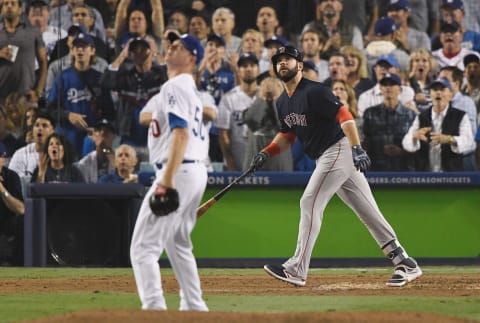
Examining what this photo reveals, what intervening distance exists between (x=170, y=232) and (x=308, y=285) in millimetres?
3439

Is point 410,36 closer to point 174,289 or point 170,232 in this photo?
point 174,289

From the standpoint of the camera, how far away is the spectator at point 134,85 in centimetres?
1176

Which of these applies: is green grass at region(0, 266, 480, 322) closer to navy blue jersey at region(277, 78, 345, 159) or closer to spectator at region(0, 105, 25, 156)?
navy blue jersey at region(277, 78, 345, 159)

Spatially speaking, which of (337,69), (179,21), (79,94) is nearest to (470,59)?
(337,69)

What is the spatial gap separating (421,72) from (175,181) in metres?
7.68

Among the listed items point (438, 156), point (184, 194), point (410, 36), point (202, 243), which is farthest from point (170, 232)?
point (410, 36)

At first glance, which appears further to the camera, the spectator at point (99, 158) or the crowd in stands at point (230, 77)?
the crowd in stands at point (230, 77)

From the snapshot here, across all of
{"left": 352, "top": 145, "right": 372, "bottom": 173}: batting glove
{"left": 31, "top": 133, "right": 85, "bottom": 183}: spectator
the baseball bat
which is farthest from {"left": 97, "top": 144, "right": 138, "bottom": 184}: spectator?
{"left": 352, "top": 145, "right": 372, "bottom": 173}: batting glove

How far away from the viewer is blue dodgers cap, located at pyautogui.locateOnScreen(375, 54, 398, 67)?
40.4ft

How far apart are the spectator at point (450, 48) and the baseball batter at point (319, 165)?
5.00 metres

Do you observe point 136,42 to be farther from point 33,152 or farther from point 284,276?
point 284,276

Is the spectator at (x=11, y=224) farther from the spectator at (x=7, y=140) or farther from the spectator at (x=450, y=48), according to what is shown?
the spectator at (x=450, y=48)

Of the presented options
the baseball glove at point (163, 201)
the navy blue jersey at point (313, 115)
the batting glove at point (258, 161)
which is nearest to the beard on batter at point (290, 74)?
the navy blue jersey at point (313, 115)

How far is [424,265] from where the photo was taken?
11.7 metres
